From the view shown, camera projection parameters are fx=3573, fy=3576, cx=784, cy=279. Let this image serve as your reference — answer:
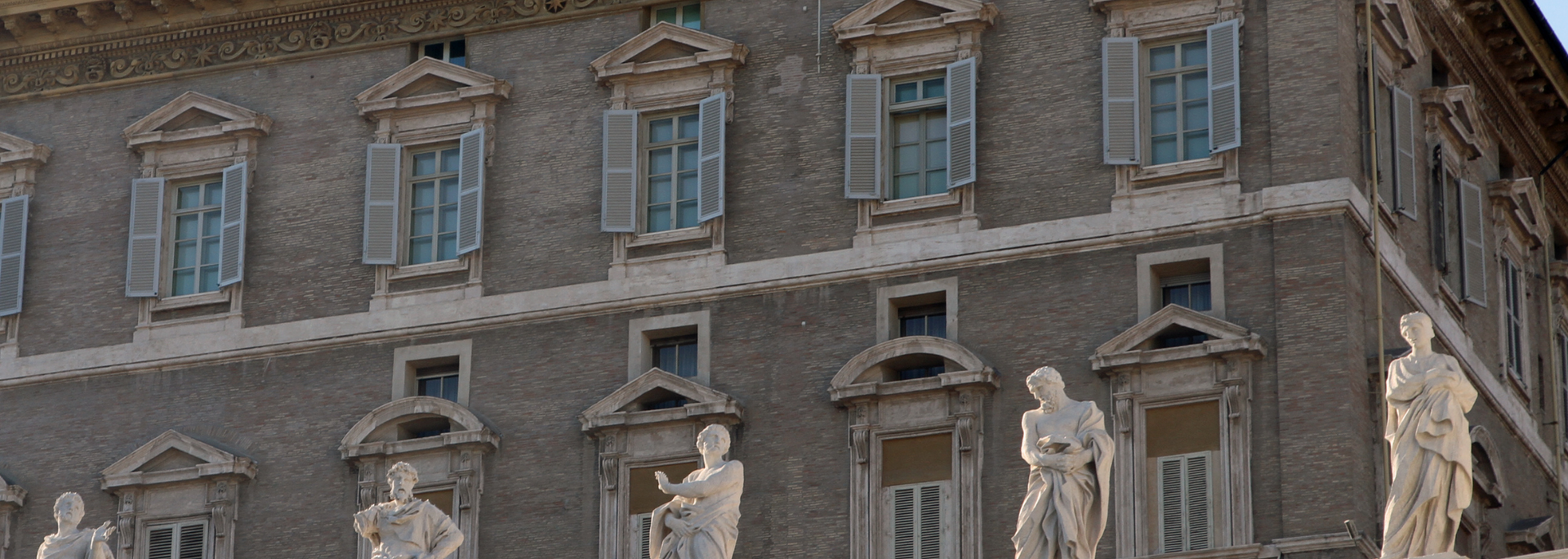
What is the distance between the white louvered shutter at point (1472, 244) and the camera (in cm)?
4409

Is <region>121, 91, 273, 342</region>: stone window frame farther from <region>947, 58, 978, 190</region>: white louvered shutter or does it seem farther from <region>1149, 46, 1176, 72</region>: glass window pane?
<region>1149, 46, 1176, 72</region>: glass window pane

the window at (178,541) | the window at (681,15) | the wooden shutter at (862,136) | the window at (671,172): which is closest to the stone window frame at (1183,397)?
the wooden shutter at (862,136)

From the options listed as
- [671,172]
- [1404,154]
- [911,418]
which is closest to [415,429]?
[671,172]

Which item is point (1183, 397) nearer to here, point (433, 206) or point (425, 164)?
point (433, 206)

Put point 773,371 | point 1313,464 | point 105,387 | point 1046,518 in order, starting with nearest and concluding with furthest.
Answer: point 1046,518, point 1313,464, point 773,371, point 105,387

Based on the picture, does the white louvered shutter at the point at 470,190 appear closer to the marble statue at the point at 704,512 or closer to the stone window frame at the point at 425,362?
the stone window frame at the point at 425,362

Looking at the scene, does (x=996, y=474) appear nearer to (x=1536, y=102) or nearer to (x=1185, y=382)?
(x=1185, y=382)

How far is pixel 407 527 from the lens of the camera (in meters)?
36.6

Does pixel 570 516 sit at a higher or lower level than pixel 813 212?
lower

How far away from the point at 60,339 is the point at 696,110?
8883 millimetres

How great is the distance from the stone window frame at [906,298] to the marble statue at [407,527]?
6.48 metres

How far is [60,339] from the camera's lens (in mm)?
45312

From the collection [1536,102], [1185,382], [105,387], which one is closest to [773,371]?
[1185,382]

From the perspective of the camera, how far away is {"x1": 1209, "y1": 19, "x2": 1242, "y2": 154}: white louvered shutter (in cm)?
4012
